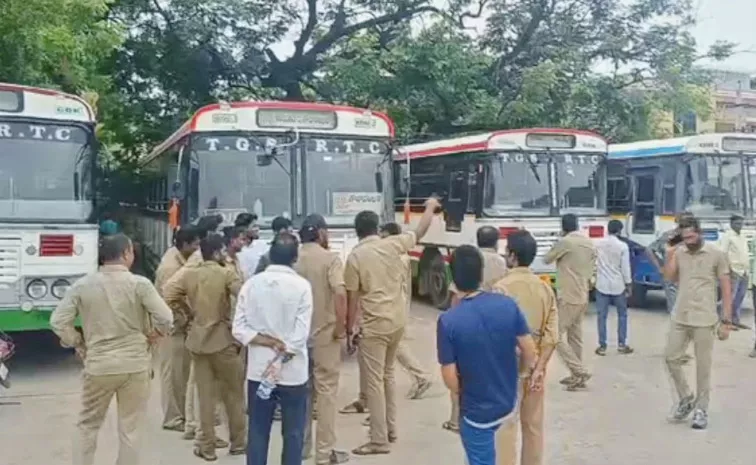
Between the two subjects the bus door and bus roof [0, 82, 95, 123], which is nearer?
Result: bus roof [0, 82, 95, 123]

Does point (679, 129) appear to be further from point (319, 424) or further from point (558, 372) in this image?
point (319, 424)

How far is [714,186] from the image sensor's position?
14625 mm

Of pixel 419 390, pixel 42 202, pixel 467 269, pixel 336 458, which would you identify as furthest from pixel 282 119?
pixel 467 269

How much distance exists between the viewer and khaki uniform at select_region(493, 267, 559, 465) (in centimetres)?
558

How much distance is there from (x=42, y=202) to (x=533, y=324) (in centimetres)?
587

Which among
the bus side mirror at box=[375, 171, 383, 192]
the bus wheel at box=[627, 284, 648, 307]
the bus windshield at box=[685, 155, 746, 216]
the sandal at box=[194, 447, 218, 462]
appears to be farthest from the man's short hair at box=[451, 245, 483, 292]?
the bus wheel at box=[627, 284, 648, 307]

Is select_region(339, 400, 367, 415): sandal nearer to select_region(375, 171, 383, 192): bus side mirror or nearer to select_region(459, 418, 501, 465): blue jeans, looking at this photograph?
select_region(375, 171, 383, 192): bus side mirror

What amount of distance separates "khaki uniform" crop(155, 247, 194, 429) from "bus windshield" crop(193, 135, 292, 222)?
9.02ft

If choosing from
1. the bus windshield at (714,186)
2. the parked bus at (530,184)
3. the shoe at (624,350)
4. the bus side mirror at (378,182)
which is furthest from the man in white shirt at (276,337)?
the bus windshield at (714,186)

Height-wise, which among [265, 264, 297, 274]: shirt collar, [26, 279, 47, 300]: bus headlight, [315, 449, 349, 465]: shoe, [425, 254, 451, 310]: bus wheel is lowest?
[315, 449, 349, 465]: shoe

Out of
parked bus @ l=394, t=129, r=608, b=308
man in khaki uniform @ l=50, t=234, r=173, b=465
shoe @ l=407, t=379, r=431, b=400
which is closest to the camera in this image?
man in khaki uniform @ l=50, t=234, r=173, b=465

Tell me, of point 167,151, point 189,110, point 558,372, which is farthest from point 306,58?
point 558,372

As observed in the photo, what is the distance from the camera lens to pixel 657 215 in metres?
15.1

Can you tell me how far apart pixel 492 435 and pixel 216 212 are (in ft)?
20.1
